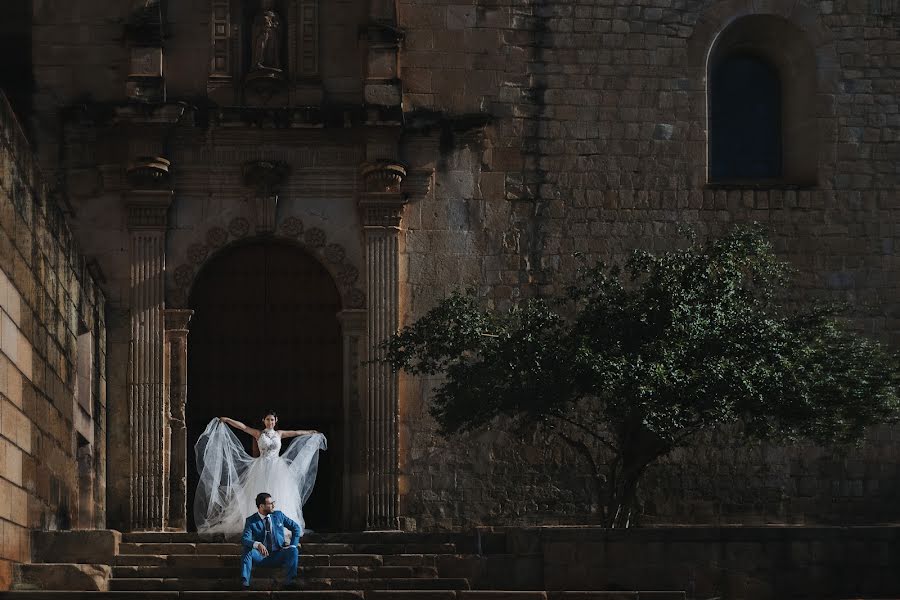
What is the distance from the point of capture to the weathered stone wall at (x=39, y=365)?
55.7 ft

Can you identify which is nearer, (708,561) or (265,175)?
(708,561)

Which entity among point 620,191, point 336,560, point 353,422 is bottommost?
point 336,560

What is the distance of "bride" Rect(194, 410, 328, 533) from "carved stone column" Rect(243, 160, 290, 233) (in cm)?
401

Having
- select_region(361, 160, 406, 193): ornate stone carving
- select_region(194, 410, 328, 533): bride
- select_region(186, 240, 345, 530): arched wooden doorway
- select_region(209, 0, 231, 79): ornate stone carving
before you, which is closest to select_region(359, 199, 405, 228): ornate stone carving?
select_region(361, 160, 406, 193): ornate stone carving

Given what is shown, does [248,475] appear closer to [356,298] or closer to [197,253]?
[356,298]

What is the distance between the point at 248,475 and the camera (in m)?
20.5

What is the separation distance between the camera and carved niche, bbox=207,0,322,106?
24.6 m

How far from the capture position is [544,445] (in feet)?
→ 80.7

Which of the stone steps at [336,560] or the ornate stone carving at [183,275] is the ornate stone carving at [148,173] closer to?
the ornate stone carving at [183,275]

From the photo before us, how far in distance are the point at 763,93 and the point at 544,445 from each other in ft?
19.0

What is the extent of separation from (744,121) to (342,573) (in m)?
9.95

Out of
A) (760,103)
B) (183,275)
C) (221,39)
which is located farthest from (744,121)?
(183,275)

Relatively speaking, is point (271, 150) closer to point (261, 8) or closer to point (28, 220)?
point (261, 8)

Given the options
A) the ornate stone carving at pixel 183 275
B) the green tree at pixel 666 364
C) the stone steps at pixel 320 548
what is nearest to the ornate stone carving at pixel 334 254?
the ornate stone carving at pixel 183 275
